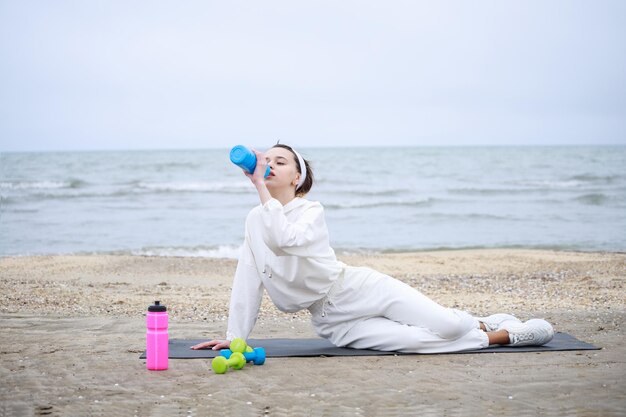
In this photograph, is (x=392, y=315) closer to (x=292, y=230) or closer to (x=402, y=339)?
(x=402, y=339)

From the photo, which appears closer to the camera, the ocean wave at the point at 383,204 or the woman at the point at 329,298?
the woman at the point at 329,298

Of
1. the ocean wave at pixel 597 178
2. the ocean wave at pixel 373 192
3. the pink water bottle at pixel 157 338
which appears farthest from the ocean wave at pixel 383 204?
the pink water bottle at pixel 157 338

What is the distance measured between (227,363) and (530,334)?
228 centimetres

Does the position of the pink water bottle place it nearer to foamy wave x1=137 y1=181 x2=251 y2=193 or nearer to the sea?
the sea

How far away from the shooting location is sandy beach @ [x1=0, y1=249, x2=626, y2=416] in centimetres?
432

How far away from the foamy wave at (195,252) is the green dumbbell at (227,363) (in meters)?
10.5

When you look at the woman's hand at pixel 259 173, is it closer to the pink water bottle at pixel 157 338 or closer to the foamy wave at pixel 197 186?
the pink water bottle at pixel 157 338

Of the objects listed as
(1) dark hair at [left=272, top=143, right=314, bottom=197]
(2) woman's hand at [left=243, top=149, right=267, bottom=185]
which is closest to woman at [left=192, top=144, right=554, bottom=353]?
(1) dark hair at [left=272, top=143, right=314, bottom=197]

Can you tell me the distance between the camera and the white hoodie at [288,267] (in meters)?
5.28

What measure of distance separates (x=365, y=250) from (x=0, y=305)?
30.8ft

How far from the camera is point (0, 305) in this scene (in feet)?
27.8

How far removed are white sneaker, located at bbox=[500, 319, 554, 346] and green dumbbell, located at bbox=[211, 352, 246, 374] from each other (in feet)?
6.75

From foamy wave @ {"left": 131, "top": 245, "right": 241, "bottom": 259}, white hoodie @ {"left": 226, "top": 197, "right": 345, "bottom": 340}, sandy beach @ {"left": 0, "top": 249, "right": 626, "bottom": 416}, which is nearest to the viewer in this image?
sandy beach @ {"left": 0, "top": 249, "right": 626, "bottom": 416}

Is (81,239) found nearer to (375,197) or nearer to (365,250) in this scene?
(365,250)
